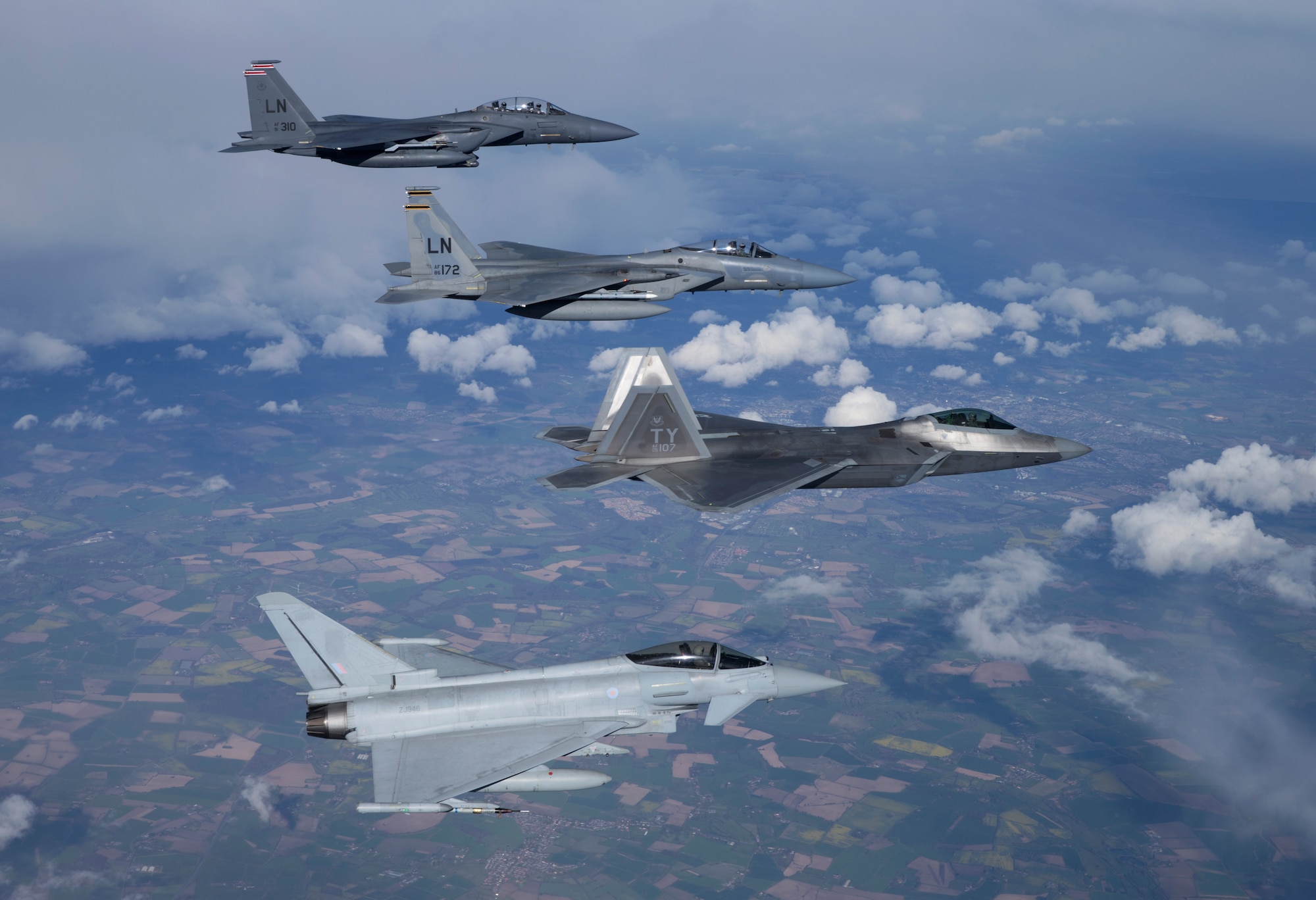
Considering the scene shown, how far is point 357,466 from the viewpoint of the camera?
162125 millimetres

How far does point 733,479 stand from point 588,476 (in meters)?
4.69

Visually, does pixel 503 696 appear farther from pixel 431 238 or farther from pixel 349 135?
pixel 349 135

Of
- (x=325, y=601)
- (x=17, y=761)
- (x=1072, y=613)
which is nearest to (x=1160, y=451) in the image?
(x=1072, y=613)

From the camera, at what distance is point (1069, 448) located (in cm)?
3409

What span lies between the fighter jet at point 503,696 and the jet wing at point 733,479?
13.8ft

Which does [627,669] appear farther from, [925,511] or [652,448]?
[925,511]

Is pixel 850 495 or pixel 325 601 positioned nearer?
pixel 325 601

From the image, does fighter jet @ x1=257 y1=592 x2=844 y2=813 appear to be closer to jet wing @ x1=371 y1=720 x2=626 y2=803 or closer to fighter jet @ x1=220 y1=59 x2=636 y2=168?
jet wing @ x1=371 y1=720 x2=626 y2=803

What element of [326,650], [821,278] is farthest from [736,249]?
[326,650]

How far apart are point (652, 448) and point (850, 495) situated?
121m

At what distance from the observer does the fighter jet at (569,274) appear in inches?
1367

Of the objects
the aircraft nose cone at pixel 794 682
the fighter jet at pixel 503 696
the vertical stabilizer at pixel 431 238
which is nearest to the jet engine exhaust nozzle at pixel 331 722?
the fighter jet at pixel 503 696

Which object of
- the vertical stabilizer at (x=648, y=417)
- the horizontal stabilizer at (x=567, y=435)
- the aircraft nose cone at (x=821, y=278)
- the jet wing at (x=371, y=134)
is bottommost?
the horizontal stabilizer at (x=567, y=435)

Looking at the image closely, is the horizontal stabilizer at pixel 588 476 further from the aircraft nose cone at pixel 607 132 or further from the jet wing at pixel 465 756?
the aircraft nose cone at pixel 607 132
